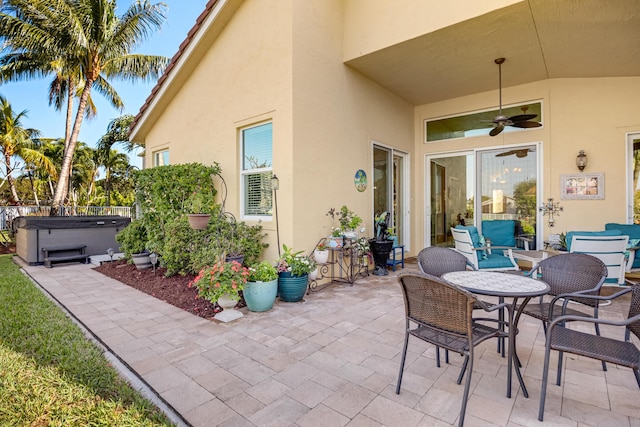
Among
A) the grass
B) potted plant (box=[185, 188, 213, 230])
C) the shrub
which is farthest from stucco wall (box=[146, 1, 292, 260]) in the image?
the grass

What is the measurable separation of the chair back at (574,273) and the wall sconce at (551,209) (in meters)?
4.16

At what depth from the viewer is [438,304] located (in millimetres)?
1952

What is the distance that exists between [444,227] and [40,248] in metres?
9.34

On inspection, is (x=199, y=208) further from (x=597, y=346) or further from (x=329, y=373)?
(x=597, y=346)

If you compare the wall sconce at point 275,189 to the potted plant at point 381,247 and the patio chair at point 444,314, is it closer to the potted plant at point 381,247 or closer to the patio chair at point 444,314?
the potted plant at point 381,247

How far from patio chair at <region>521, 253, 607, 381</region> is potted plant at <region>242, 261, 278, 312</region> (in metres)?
2.64

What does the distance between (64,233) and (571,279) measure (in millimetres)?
9248

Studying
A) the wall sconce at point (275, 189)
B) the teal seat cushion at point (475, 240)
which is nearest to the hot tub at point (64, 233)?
the wall sconce at point (275, 189)

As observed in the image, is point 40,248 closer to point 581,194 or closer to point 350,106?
point 350,106

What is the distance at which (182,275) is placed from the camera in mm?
5562

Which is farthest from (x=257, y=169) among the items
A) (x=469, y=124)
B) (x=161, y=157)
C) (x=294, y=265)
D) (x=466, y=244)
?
(x=469, y=124)

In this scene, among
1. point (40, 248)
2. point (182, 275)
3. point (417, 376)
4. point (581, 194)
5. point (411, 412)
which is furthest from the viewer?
point (40, 248)

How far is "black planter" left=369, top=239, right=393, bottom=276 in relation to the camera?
5.77 m

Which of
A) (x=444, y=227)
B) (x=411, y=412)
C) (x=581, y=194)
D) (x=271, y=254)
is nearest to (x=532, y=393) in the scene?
(x=411, y=412)
